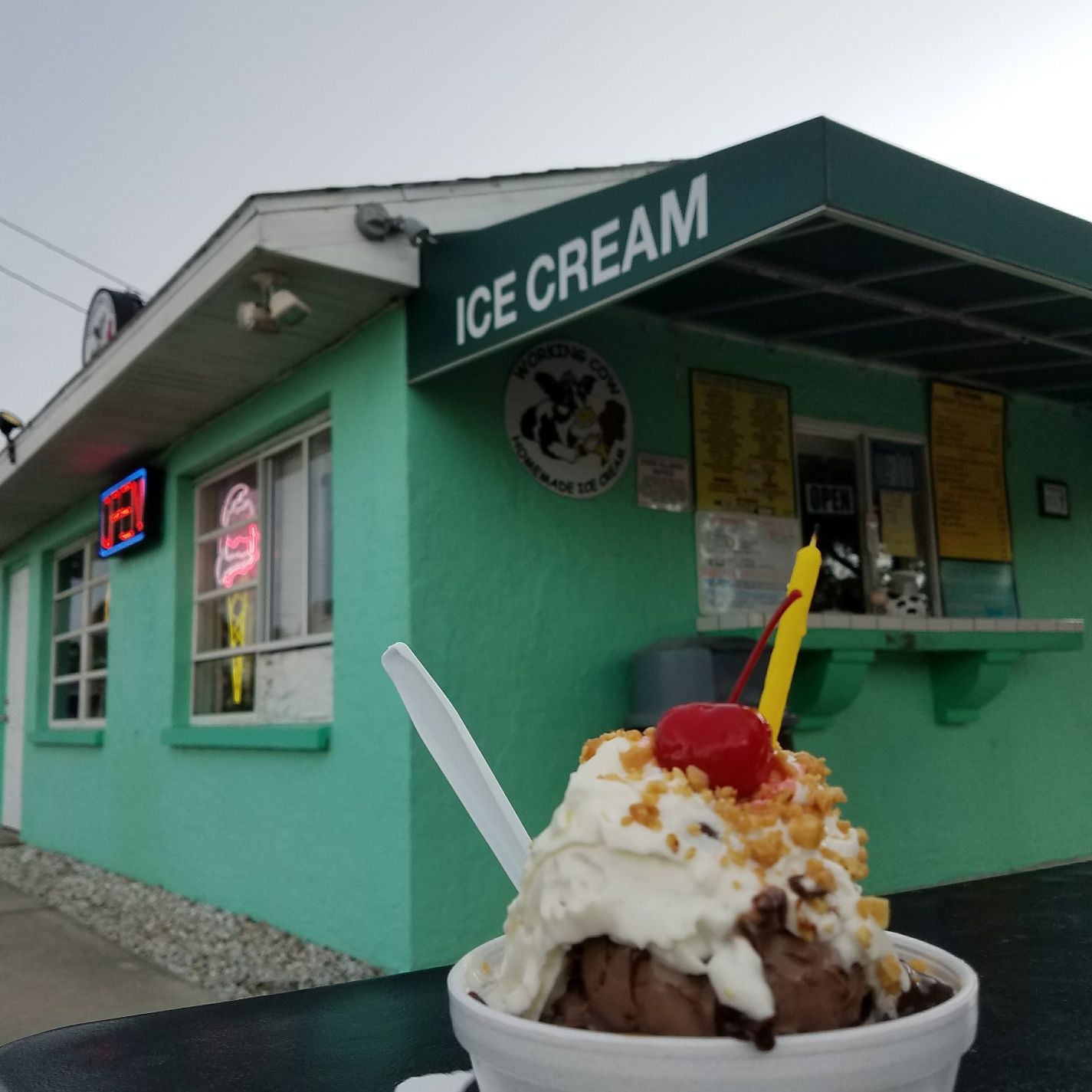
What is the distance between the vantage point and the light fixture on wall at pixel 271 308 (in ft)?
12.9

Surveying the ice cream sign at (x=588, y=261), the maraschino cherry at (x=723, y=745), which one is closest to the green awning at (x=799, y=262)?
the ice cream sign at (x=588, y=261)

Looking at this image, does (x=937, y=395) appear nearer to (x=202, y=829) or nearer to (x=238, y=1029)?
(x=202, y=829)

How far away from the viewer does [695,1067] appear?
52 centimetres

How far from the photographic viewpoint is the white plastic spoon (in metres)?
0.78

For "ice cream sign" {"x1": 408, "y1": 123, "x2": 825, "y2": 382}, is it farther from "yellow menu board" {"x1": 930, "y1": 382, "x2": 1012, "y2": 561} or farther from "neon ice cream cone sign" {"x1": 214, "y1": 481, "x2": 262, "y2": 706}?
"yellow menu board" {"x1": 930, "y1": 382, "x2": 1012, "y2": 561}

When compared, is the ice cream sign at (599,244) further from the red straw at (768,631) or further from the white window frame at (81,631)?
the white window frame at (81,631)

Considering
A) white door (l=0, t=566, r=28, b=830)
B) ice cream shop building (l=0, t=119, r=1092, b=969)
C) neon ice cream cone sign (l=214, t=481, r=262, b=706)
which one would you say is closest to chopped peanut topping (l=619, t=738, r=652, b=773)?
ice cream shop building (l=0, t=119, r=1092, b=969)

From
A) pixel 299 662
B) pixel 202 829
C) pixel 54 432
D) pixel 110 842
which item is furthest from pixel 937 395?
pixel 110 842

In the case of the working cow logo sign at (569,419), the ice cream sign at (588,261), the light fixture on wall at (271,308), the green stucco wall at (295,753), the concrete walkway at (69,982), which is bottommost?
the concrete walkway at (69,982)

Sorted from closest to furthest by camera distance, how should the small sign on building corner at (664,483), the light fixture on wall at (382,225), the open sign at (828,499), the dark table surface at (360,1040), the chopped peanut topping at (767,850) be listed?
the chopped peanut topping at (767,850)
the dark table surface at (360,1040)
the light fixture on wall at (382,225)
the small sign on building corner at (664,483)
the open sign at (828,499)

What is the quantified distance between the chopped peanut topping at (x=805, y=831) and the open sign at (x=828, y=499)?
4.58 meters

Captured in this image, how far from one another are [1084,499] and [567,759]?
387cm

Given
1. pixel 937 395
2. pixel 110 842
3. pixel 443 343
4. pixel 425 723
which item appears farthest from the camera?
pixel 110 842

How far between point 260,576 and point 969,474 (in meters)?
3.83
